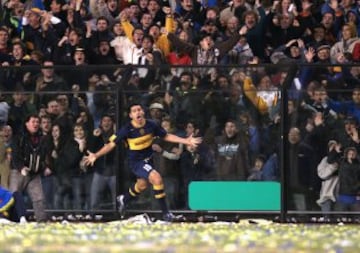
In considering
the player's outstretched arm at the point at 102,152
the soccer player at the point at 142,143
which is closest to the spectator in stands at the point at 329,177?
the soccer player at the point at 142,143

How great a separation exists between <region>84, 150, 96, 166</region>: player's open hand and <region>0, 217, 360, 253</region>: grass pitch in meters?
4.15

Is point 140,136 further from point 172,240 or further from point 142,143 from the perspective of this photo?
point 172,240

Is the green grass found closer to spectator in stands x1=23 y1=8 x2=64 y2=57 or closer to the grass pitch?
the grass pitch

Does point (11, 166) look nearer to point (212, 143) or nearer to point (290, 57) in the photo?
point (212, 143)

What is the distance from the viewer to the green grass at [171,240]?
42.0 ft

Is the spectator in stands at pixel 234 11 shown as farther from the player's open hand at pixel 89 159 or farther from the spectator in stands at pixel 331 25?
the player's open hand at pixel 89 159

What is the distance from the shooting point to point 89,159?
891 inches

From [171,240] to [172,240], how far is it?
0.01m

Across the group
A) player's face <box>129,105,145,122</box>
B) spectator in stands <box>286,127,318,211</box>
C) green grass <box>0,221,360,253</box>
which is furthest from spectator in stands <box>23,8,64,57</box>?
green grass <box>0,221,360,253</box>

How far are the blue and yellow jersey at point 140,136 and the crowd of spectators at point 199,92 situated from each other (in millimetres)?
677

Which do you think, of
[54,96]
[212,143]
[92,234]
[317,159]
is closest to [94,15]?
[54,96]

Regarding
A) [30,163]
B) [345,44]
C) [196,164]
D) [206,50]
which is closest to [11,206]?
[30,163]

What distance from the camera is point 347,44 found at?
24.1m

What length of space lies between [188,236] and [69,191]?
802cm
